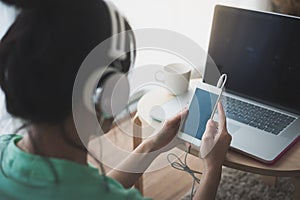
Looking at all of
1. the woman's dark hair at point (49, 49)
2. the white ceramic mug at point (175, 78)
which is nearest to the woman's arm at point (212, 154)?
the white ceramic mug at point (175, 78)

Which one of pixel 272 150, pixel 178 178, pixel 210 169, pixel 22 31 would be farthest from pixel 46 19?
pixel 178 178

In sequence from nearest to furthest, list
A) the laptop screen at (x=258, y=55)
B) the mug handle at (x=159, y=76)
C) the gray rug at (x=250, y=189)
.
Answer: the laptop screen at (x=258, y=55)
the mug handle at (x=159, y=76)
the gray rug at (x=250, y=189)

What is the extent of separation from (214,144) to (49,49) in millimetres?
503

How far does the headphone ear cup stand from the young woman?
8cm

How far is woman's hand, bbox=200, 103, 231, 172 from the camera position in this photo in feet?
3.11

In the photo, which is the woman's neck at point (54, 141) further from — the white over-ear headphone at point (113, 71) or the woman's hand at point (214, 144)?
the woman's hand at point (214, 144)

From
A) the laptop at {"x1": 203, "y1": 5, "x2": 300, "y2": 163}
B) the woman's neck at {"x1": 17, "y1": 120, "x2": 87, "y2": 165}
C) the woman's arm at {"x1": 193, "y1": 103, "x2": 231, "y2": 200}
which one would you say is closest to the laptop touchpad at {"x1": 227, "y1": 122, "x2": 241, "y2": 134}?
the laptop at {"x1": 203, "y1": 5, "x2": 300, "y2": 163}

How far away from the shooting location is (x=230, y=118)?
3.77 feet

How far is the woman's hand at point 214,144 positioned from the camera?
0.95 metres

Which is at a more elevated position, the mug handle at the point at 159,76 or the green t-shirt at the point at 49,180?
the green t-shirt at the point at 49,180

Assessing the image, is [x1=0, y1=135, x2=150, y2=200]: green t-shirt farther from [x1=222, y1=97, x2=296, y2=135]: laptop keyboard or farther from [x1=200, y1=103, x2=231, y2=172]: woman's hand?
[x1=222, y1=97, x2=296, y2=135]: laptop keyboard

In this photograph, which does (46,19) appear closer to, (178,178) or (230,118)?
(230,118)

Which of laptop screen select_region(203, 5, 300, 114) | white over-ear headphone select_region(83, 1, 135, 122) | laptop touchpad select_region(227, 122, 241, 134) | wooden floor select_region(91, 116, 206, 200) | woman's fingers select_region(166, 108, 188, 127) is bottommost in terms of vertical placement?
wooden floor select_region(91, 116, 206, 200)

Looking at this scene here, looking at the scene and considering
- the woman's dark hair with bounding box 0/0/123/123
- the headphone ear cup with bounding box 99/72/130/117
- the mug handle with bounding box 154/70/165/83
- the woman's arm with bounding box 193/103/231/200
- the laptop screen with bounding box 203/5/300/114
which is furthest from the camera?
the mug handle with bounding box 154/70/165/83
